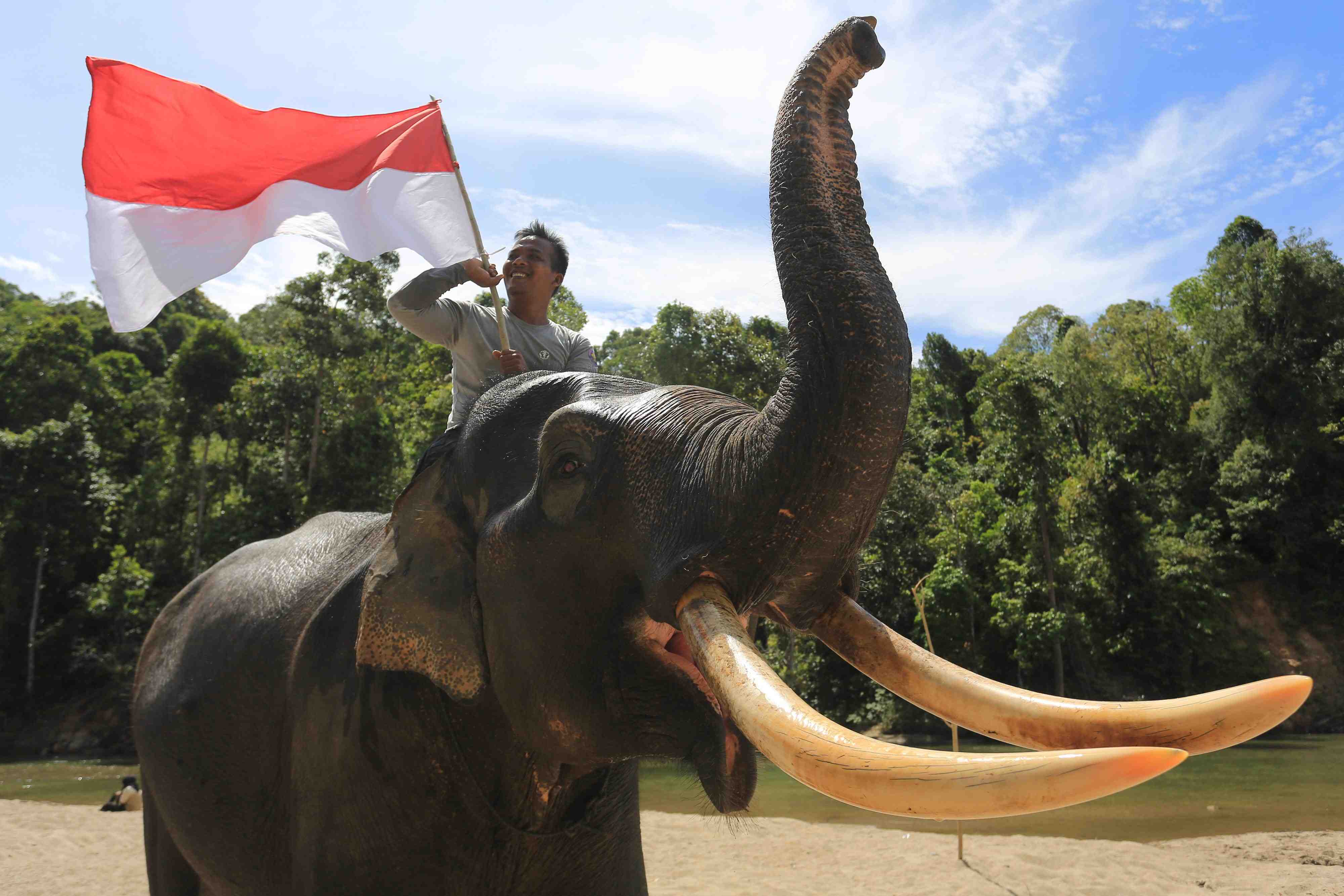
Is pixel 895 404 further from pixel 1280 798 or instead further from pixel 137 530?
pixel 137 530

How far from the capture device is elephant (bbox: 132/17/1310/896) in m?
1.33

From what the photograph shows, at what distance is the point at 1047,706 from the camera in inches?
55.9

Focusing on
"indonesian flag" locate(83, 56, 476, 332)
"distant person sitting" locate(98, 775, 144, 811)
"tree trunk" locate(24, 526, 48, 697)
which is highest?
"indonesian flag" locate(83, 56, 476, 332)

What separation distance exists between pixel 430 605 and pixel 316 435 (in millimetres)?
26164

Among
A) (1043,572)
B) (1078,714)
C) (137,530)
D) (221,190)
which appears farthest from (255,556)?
(137,530)

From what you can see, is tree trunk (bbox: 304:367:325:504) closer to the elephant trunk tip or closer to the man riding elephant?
the man riding elephant

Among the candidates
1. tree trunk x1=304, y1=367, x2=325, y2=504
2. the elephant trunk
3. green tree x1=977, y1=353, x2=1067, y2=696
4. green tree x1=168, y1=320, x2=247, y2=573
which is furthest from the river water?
green tree x1=168, y1=320, x2=247, y2=573

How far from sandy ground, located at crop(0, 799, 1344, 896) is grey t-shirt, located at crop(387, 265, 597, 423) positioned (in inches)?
234

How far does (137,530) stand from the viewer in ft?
97.5

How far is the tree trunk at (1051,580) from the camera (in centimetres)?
2606

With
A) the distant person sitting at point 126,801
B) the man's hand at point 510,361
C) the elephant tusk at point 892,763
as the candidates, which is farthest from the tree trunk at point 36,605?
the elephant tusk at point 892,763

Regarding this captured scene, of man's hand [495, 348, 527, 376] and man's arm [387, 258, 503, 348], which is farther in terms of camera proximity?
man's arm [387, 258, 503, 348]

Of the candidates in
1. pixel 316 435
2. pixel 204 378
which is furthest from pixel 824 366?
pixel 204 378

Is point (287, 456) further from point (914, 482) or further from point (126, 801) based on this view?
point (914, 482)
